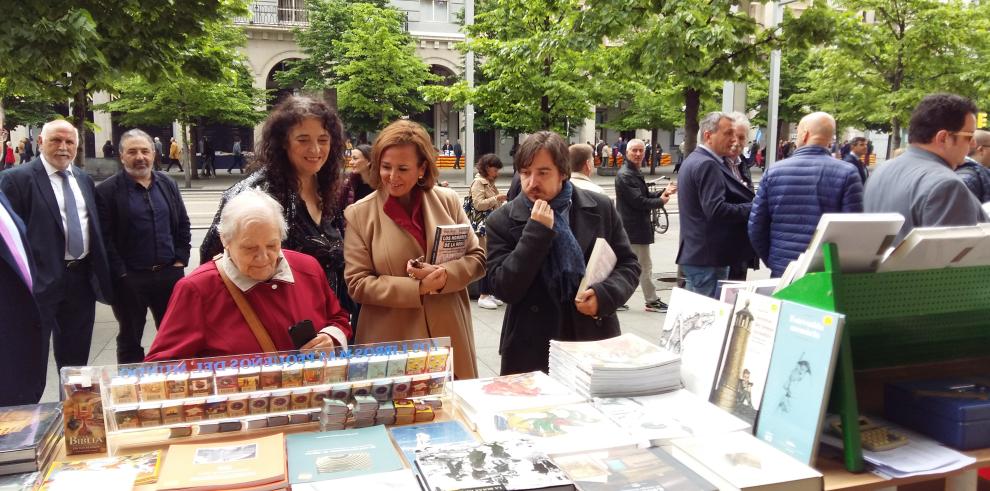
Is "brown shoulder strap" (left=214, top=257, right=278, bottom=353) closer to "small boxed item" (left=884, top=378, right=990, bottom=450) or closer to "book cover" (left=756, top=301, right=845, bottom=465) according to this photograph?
"book cover" (left=756, top=301, right=845, bottom=465)

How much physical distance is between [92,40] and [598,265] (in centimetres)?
576

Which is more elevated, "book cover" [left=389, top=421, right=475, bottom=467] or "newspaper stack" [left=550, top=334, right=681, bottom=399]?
"newspaper stack" [left=550, top=334, right=681, bottom=399]

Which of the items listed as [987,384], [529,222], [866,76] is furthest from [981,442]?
[866,76]

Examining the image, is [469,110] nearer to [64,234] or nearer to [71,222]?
[71,222]

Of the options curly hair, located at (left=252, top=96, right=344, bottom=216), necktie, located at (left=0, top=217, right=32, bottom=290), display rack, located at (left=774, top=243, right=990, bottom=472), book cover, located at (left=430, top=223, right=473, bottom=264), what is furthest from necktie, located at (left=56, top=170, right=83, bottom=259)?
display rack, located at (left=774, top=243, right=990, bottom=472)

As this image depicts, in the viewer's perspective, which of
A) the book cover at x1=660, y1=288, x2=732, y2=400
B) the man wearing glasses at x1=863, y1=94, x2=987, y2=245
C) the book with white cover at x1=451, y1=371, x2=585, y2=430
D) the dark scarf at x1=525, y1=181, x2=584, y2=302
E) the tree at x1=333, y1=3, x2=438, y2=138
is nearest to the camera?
the book with white cover at x1=451, y1=371, x2=585, y2=430

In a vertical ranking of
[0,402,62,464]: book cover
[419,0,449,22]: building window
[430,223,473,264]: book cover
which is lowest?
[0,402,62,464]: book cover

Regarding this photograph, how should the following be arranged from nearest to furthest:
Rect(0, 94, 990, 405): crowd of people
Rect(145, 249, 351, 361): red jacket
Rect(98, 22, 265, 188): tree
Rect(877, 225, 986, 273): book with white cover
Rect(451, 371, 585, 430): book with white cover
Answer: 1. Rect(877, 225, 986, 273): book with white cover
2. Rect(451, 371, 585, 430): book with white cover
3. Rect(145, 249, 351, 361): red jacket
4. Rect(0, 94, 990, 405): crowd of people
5. Rect(98, 22, 265, 188): tree

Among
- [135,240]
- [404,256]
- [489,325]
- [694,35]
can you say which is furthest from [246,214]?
[694,35]

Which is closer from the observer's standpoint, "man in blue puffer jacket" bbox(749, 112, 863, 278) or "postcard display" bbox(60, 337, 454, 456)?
"postcard display" bbox(60, 337, 454, 456)

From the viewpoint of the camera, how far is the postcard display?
6.87 ft

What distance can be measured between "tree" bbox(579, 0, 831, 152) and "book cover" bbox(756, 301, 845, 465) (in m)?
6.05

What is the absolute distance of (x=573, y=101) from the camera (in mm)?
14133

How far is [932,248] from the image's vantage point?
216 centimetres
